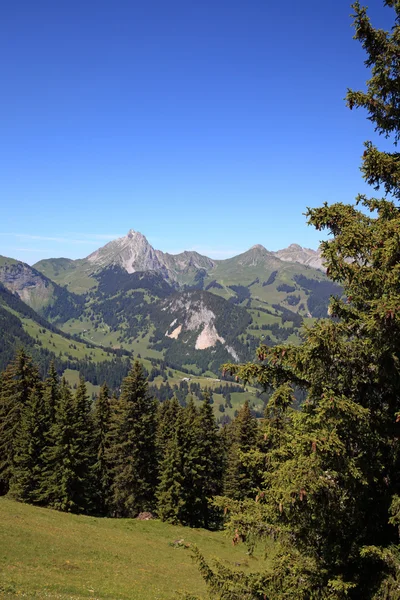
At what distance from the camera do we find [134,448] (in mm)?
53094

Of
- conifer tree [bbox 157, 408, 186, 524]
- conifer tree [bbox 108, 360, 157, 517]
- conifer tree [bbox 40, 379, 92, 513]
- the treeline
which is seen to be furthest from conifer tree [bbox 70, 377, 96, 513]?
conifer tree [bbox 157, 408, 186, 524]

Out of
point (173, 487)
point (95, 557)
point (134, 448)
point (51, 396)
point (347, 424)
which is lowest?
point (95, 557)

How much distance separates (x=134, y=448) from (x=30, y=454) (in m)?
12.7

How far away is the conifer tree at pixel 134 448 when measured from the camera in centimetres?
5284

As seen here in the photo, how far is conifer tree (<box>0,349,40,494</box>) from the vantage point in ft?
172

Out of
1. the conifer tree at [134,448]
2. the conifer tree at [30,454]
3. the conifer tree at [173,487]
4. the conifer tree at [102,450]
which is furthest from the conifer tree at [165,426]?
the conifer tree at [30,454]

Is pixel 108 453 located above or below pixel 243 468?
below

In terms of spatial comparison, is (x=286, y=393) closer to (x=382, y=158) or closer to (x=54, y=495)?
(x=382, y=158)

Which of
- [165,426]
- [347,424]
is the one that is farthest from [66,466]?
[347,424]

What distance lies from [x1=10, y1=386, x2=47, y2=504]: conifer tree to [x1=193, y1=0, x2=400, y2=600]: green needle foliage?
4549 centimetres

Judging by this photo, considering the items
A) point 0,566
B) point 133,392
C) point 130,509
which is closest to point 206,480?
point 130,509

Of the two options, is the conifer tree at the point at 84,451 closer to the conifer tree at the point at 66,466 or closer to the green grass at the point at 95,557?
the conifer tree at the point at 66,466

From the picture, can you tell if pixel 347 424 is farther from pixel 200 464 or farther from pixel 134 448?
pixel 200 464

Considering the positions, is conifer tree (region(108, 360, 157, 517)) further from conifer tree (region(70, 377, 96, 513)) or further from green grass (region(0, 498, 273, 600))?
green grass (region(0, 498, 273, 600))
